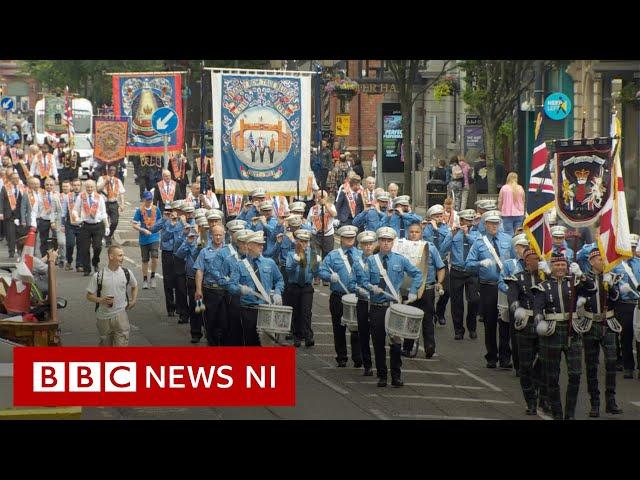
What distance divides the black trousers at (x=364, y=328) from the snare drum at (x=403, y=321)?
2.48 feet

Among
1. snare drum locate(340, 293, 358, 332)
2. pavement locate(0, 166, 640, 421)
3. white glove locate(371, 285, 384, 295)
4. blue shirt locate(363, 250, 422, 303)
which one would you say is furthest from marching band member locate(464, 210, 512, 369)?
white glove locate(371, 285, 384, 295)

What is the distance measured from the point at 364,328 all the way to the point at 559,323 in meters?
3.24

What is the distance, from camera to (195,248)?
20.2 metres

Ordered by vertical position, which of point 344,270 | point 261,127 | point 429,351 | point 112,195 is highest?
point 261,127

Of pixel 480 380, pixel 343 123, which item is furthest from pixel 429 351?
pixel 343 123

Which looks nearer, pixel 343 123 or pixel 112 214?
pixel 112 214

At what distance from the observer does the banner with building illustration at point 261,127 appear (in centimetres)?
2073

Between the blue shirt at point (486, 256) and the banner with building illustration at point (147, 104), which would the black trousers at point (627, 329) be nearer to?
the blue shirt at point (486, 256)

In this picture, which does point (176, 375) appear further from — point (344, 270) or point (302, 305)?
point (302, 305)

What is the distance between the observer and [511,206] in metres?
27.7

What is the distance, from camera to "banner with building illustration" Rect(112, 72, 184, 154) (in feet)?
105

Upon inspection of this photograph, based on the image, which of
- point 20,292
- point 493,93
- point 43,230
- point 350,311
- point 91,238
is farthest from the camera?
point 493,93

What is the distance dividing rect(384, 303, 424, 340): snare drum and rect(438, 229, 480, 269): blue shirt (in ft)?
12.1
